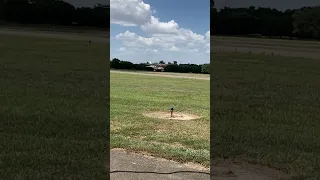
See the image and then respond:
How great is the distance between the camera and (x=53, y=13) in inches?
262

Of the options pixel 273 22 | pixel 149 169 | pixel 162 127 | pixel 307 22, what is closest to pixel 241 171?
pixel 149 169

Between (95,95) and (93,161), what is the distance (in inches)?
146

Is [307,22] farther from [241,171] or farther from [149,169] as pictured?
[149,169]

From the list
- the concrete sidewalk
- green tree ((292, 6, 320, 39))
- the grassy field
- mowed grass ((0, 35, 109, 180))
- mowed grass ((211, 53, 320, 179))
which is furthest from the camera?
the grassy field

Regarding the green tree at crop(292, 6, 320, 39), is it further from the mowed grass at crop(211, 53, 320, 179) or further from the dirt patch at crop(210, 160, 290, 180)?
the dirt patch at crop(210, 160, 290, 180)

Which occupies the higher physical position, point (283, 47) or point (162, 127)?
point (283, 47)

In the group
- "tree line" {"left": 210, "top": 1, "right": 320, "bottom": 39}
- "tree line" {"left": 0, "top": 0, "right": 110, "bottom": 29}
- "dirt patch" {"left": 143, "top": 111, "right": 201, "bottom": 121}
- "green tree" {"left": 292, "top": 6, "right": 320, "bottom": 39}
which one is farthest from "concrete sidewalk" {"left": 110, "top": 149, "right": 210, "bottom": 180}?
"green tree" {"left": 292, "top": 6, "right": 320, "bottom": 39}

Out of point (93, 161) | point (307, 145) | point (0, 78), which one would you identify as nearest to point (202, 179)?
point (93, 161)

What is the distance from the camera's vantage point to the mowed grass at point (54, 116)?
3.64 meters

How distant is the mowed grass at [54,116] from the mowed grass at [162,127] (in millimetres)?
292

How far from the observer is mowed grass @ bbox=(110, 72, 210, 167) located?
13.7ft

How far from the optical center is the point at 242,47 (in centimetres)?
788

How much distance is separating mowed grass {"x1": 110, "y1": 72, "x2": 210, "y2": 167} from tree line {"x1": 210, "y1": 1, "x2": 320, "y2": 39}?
4.90 feet

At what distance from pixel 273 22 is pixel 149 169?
5.36 m
